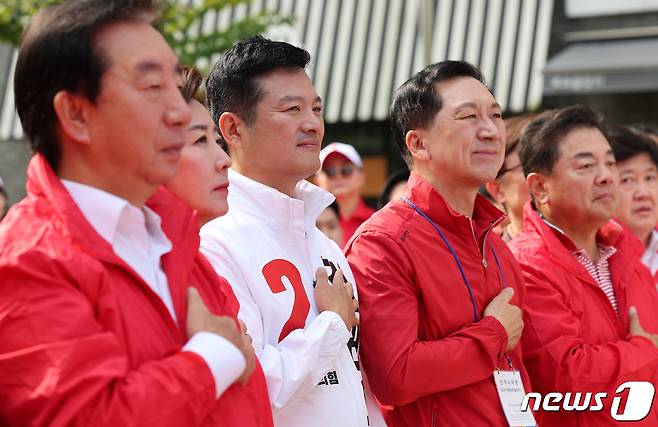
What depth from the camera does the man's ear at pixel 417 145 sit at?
3.58 m

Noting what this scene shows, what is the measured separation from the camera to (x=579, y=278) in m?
3.81

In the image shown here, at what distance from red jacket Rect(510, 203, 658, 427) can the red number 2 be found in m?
1.12

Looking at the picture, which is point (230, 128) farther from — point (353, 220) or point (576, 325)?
point (353, 220)

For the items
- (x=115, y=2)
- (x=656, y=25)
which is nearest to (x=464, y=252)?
(x=115, y=2)

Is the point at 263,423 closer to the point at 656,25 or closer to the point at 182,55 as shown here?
the point at 182,55

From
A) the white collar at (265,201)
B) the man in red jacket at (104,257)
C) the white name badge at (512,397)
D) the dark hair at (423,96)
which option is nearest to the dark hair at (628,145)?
the dark hair at (423,96)

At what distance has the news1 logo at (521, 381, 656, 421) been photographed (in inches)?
141

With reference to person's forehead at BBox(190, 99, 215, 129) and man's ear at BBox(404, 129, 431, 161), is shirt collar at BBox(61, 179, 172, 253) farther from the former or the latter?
man's ear at BBox(404, 129, 431, 161)

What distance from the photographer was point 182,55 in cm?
873

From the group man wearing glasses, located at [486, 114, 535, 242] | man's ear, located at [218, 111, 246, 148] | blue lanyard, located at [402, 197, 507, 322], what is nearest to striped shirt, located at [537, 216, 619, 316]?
man wearing glasses, located at [486, 114, 535, 242]

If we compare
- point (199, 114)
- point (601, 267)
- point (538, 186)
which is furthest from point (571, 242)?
point (199, 114)

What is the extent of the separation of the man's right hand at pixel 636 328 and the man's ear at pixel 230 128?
1732mm

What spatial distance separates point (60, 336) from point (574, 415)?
91.4 inches

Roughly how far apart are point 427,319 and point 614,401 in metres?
0.90
